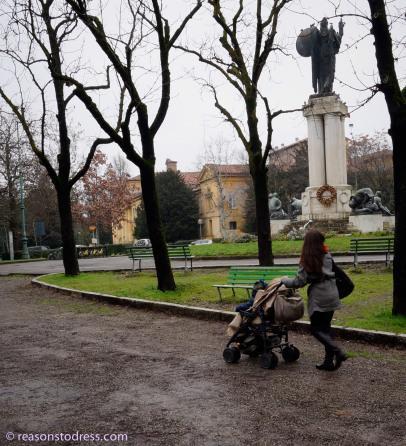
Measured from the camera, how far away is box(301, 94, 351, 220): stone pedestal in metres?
33.1

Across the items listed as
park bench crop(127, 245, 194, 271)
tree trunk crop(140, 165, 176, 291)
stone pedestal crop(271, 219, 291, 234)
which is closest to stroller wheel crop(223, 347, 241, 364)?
tree trunk crop(140, 165, 176, 291)

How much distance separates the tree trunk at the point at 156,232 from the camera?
42.9 ft

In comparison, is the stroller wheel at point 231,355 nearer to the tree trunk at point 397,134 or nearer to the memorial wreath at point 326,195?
the tree trunk at point 397,134


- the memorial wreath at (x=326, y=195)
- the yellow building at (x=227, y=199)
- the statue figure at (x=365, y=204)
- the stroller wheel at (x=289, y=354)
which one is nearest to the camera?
the stroller wheel at (x=289, y=354)

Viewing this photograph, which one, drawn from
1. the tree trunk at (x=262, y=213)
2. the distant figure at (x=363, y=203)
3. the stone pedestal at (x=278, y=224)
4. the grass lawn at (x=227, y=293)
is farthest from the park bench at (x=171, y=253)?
the stone pedestal at (x=278, y=224)

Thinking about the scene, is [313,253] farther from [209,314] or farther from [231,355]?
[209,314]

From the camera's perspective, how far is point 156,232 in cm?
1316

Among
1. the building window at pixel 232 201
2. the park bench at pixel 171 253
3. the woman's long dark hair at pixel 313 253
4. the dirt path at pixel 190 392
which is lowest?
the dirt path at pixel 190 392

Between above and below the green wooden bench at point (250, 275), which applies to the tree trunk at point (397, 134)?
above

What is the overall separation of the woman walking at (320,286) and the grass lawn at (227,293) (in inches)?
75.4

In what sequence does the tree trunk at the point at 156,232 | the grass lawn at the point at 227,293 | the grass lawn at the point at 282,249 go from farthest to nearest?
the grass lawn at the point at 282,249 → the tree trunk at the point at 156,232 → the grass lawn at the point at 227,293

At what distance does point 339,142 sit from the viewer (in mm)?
33719

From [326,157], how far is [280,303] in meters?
28.8

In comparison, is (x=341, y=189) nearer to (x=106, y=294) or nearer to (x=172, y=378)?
(x=106, y=294)
